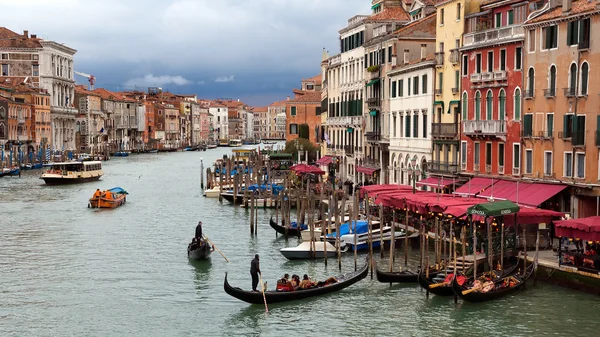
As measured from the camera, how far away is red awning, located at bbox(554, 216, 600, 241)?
16562mm

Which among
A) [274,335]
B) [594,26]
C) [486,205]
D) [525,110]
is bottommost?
[274,335]

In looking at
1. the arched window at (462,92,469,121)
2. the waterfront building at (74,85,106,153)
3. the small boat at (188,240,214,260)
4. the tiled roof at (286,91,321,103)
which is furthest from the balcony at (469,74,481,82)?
the waterfront building at (74,85,106,153)

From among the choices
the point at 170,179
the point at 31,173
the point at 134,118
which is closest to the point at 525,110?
the point at 170,179

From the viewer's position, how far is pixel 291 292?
681 inches

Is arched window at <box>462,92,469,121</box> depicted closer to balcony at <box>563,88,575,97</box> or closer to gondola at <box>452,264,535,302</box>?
balcony at <box>563,88,575,97</box>

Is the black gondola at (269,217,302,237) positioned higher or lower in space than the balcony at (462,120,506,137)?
lower

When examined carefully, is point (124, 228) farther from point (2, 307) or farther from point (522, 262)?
point (522, 262)

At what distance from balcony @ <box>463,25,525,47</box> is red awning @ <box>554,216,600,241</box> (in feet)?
22.3

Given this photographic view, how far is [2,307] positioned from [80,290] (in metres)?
1.93

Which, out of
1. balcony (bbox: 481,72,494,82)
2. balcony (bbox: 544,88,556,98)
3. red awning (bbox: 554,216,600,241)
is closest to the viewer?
red awning (bbox: 554,216,600,241)

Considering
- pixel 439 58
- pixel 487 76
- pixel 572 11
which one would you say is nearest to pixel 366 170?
pixel 439 58

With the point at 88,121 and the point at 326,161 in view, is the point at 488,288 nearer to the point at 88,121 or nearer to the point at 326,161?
the point at 326,161

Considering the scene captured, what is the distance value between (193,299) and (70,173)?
33.1 metres

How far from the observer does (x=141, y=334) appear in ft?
51.0
